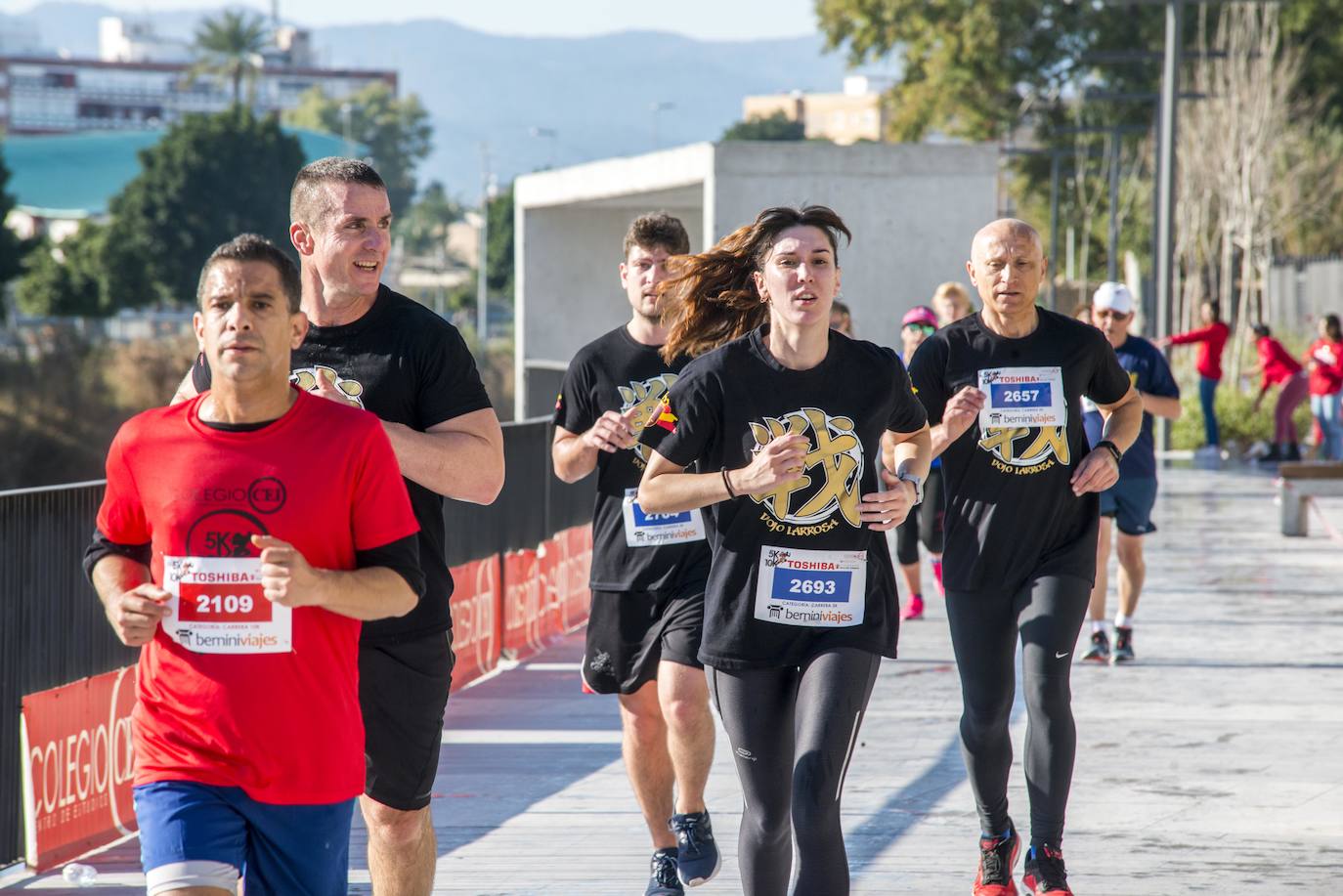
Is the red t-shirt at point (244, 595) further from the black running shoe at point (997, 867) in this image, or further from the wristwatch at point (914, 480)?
the black running shoe at point (997, 867)

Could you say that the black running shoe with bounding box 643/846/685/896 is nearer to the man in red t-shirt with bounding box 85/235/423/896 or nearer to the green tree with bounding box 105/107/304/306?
the man in red t-shirt with bounding box 85/235/423/896

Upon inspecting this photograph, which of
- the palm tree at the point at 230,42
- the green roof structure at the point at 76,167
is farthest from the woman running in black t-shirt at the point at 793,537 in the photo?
the palm tree at the point at 230,42

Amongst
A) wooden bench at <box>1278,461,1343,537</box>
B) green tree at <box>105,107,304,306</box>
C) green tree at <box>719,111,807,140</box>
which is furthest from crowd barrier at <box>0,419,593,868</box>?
green tree at <box>719,111,807,140</box>

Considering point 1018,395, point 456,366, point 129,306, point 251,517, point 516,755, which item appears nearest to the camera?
point 251,517

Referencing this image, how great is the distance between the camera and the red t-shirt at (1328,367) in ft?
69.9

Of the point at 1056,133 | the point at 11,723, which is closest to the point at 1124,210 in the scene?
the point at 1056,133

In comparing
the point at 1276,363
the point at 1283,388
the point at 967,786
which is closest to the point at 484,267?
the point at 1276,363

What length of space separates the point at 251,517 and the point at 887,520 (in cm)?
175

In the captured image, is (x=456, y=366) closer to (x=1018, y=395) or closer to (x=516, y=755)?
(x=1018, y=395)

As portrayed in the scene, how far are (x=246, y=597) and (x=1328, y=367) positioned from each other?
1968cm

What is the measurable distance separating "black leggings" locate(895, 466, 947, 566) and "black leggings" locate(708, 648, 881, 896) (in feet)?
21.2

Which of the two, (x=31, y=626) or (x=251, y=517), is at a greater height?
(x=251, y=517)

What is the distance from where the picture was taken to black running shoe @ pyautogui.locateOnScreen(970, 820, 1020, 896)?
5680mm

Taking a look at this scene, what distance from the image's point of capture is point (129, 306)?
2766 inches
